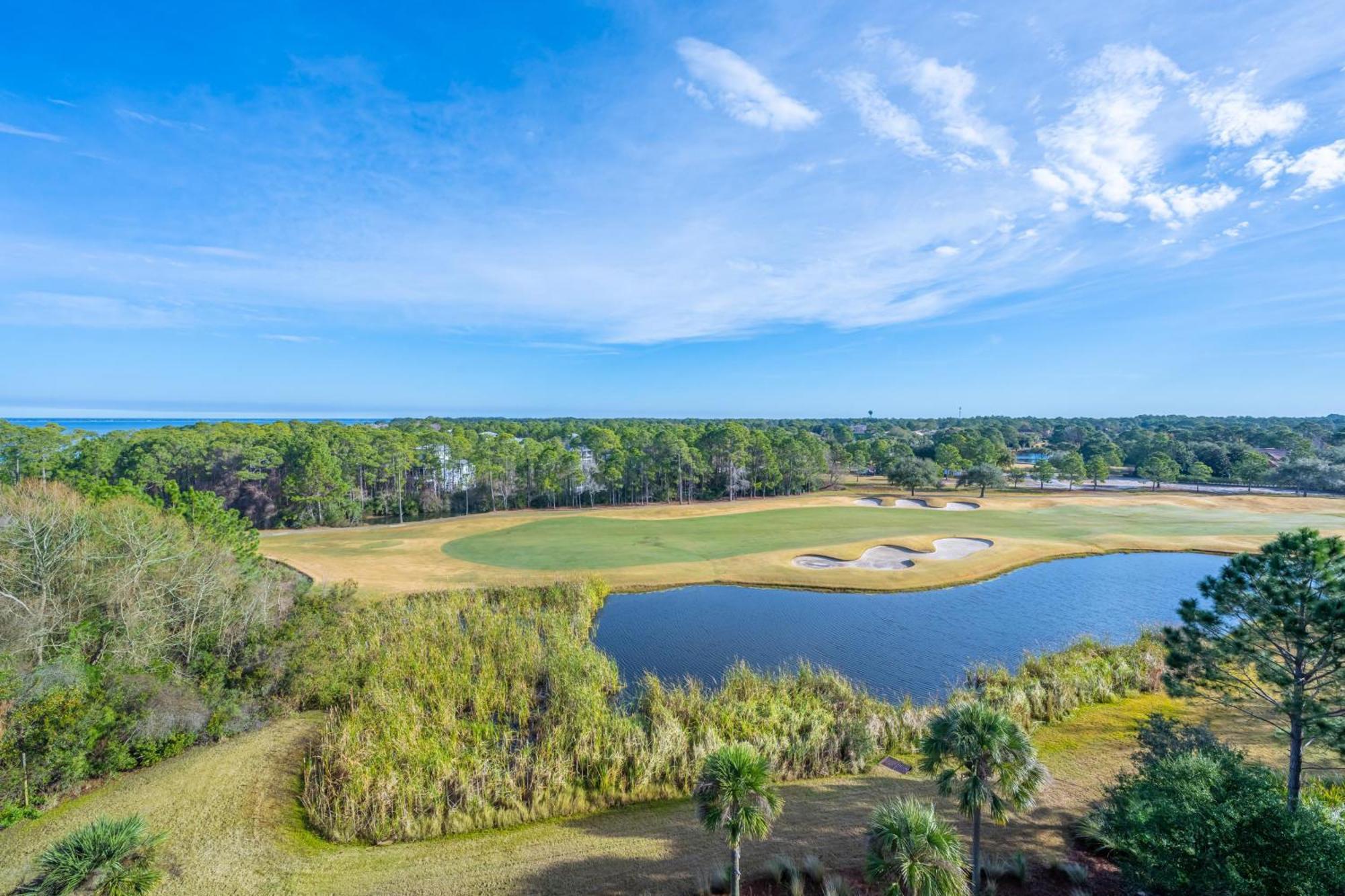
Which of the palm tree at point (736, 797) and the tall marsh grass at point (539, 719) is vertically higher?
the palm tree at point (736, 797)

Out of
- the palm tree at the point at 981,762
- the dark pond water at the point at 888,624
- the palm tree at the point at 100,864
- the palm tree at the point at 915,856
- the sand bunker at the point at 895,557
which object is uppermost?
the palm tree at the point at 981,762

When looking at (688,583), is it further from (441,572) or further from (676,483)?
(676,483)

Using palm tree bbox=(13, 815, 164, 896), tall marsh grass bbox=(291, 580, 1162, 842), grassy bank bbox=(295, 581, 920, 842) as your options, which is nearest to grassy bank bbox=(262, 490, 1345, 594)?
tall marsh grass bbox=(291, 580, 1162, 842)

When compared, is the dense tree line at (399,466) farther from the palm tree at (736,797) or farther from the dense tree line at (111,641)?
the palm tree at (736,797)

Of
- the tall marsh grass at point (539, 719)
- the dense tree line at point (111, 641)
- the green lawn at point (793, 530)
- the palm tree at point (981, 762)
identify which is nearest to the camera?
the palm tree at point (981, 762)

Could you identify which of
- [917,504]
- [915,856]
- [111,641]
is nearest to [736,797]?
[915,856]

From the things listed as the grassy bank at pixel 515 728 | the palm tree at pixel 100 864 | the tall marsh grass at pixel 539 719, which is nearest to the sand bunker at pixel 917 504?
the tall marsh grass at pixel 539 719

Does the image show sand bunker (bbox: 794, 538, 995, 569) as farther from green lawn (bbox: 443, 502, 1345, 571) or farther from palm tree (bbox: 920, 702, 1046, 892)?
palm tree (bbox: 920, 702, 1046, 892)
